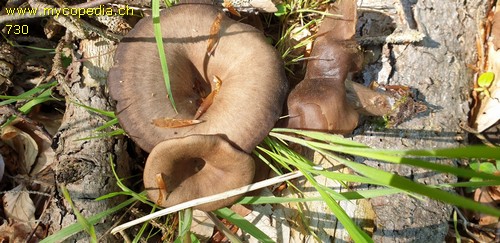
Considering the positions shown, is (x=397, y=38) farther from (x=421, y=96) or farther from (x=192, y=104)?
(x=192, y=104)

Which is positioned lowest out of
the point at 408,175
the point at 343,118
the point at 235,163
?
the point at 408,175

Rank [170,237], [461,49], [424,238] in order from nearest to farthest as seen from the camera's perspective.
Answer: [424,238] → [170,237] → [461,49]

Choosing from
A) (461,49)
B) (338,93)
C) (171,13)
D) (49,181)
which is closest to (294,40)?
(338,93)

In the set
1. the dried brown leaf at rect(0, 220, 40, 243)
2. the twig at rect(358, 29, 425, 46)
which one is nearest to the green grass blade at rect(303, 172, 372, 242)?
the twig at rect(358, 29, 425, 46)

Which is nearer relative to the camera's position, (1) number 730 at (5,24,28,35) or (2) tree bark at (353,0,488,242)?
(2) tree bark at (353,0,488,242)

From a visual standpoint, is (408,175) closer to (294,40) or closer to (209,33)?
(294,40)

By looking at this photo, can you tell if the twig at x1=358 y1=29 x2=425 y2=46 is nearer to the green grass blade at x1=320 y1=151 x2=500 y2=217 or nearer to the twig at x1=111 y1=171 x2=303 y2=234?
the twig at x1=111 y1=171 x2=303 y2=234

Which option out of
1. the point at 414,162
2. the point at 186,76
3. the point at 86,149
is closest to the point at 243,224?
the point at 186,76
